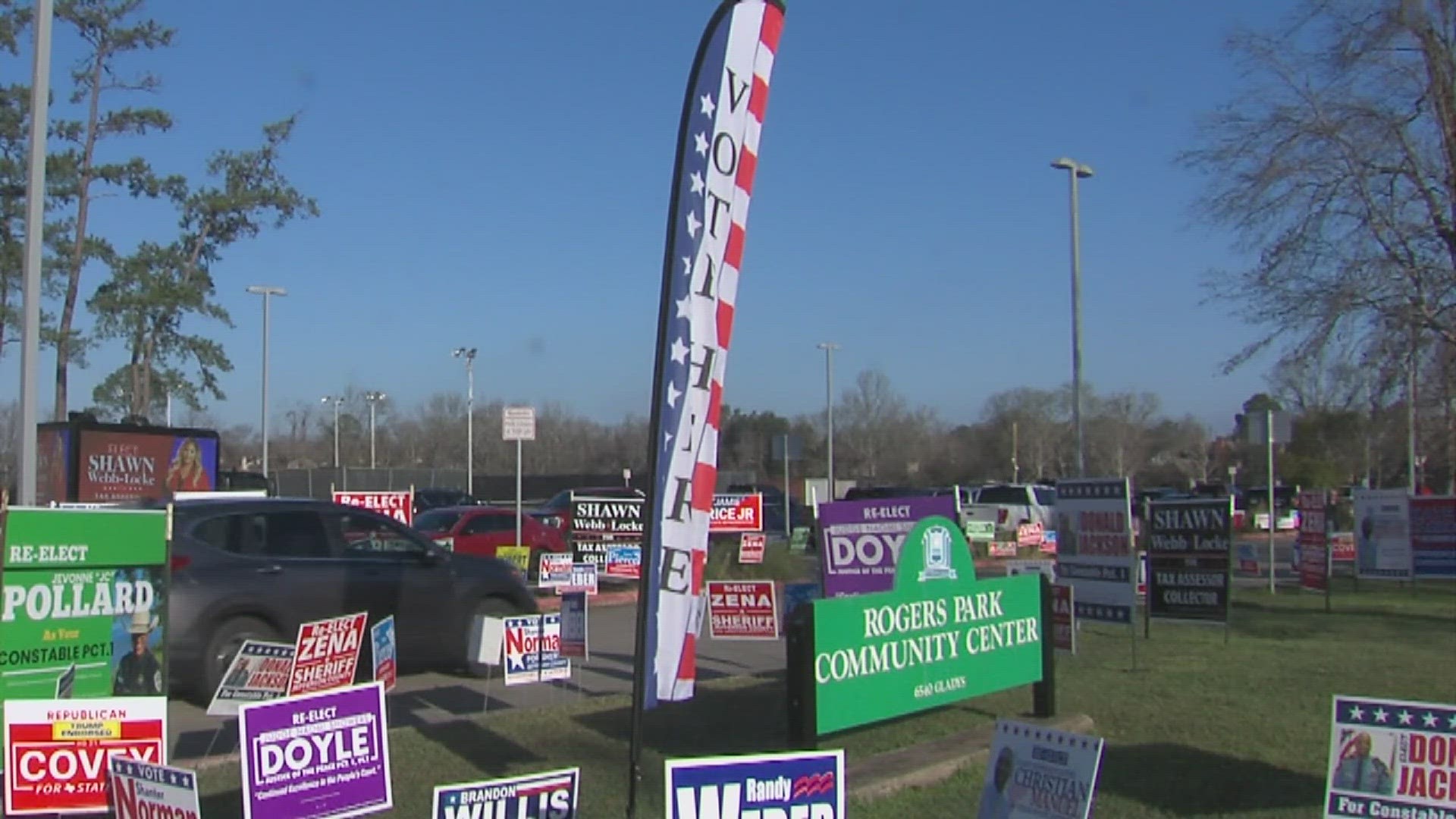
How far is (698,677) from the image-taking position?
1180 centimetres

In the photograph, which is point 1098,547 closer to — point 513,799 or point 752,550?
point 513,799

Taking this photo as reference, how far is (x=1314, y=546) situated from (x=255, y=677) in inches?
622

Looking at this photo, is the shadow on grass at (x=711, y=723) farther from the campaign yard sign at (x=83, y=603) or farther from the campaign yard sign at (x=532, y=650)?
the campaign yard sign at (x=83, y=603)

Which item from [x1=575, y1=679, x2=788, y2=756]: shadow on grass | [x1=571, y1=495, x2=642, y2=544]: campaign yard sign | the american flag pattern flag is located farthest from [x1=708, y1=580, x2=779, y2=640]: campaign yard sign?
[x1=571, y1=495, x2=642, y2=544]: campaign yard sign

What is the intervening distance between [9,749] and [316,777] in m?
1.37

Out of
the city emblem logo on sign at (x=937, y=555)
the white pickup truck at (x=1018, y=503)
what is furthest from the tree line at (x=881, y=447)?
the city emblem logo on sign at (x=937, y=555)

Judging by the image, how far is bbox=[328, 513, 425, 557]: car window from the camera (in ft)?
37.2

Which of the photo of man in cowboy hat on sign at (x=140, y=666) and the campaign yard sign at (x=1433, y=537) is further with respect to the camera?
the campaign yard sign at (x=1433, y=537)

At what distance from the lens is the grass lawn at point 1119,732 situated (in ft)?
23.7

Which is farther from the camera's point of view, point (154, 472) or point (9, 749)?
point (154, 472)

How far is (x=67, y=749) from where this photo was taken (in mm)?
6055

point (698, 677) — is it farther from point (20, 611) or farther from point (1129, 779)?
point (20, 611)

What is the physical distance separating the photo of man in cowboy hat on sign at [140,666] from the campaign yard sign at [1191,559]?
32.5 ft

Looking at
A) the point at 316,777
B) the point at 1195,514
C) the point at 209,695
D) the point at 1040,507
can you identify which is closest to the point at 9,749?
the point at 316,777
